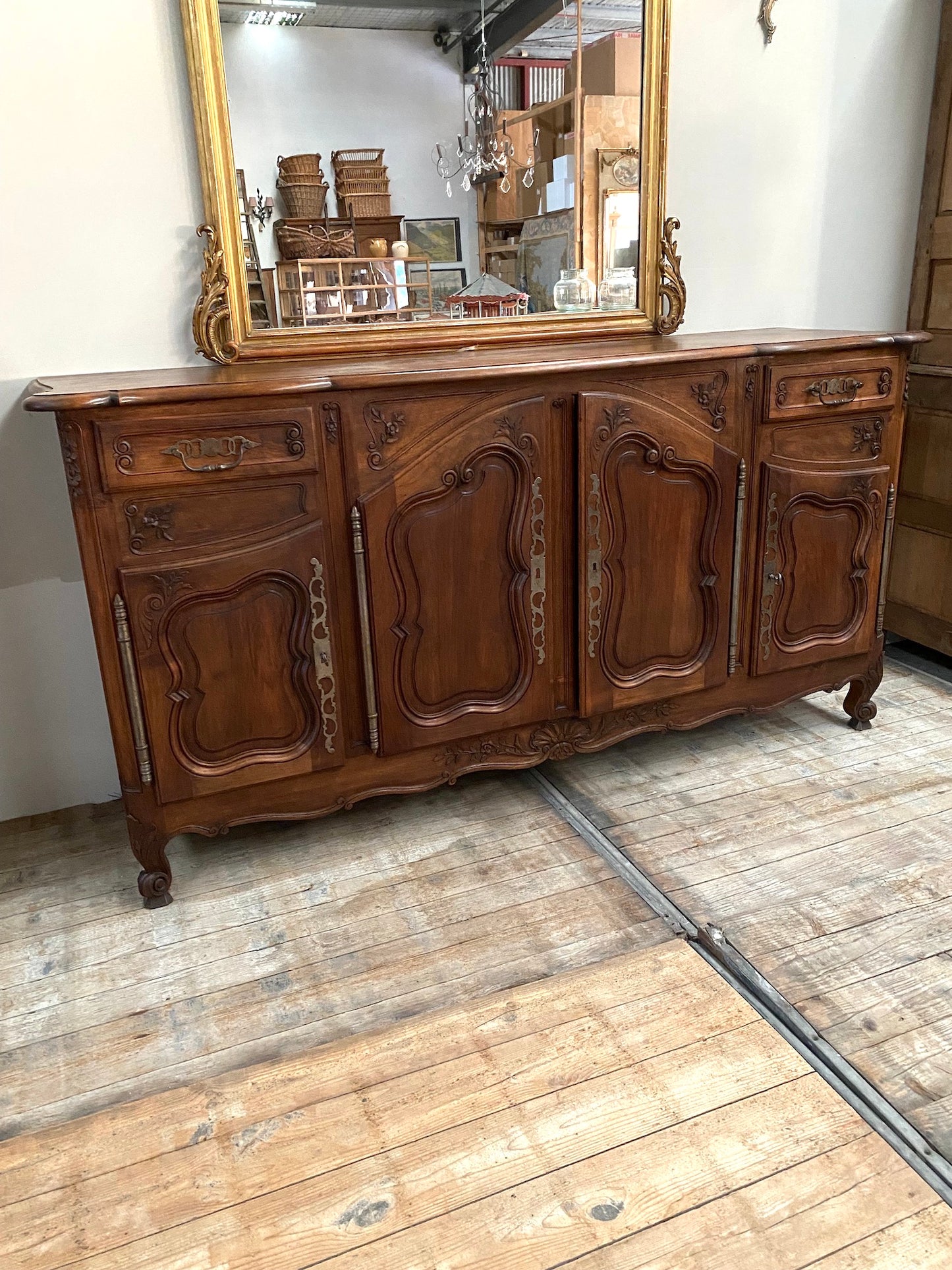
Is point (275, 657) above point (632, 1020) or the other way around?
above

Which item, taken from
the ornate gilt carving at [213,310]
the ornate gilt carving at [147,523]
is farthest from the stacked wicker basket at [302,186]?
the ornate gilt carving at [147,523]

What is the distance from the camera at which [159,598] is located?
72.4 inches

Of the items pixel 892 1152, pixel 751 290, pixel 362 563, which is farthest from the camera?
pixel 751 290

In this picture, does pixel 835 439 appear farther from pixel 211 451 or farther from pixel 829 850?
pixel 211 451

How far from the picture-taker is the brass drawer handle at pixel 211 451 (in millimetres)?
1778

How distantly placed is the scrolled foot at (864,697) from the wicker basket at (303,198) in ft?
6.00

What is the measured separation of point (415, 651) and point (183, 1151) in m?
1.02

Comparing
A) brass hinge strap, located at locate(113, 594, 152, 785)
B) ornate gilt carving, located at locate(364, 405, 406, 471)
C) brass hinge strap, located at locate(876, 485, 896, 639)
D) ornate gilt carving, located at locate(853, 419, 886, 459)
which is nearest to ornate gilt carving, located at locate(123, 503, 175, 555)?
brass hinge strap, located at locate(113, 594, 152, 785)

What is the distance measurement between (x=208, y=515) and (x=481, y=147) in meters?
1.17

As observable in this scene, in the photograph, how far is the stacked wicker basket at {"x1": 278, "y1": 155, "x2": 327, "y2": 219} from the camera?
215 cm

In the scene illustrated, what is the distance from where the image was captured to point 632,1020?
5.43 ft

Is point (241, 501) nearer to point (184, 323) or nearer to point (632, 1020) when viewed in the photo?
point (184, 323)

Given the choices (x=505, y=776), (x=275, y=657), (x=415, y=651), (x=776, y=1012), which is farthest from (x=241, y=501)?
(x=776, y=1012)

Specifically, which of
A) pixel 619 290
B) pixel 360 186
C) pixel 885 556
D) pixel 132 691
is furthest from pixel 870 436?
pixel 132 691
